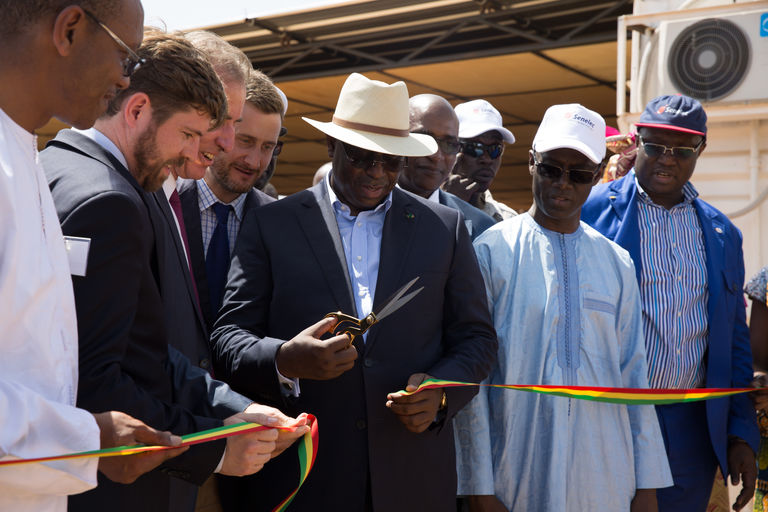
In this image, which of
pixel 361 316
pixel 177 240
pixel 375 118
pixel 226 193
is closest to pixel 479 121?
pixel 375 118

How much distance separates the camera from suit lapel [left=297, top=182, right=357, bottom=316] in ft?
9.75

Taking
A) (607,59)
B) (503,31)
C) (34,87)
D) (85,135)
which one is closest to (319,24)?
(503,31)

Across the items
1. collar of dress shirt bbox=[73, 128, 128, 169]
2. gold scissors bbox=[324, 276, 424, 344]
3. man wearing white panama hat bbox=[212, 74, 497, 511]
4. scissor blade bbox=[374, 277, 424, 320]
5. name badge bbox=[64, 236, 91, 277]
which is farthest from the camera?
man wearing white panama hat bbox=[212, 74, 497, 511]

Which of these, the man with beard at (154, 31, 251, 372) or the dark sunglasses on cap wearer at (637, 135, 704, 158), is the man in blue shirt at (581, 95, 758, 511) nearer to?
the dark sunglasses on cap wearer at (637, 135, 704, 158)

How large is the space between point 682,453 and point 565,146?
150 centimetres

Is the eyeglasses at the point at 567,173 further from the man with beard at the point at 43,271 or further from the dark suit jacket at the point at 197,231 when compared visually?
the man with beard at the point at 43,271

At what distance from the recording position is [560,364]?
10.8 feet

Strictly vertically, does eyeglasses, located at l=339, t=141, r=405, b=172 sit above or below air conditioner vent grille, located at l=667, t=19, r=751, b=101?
below

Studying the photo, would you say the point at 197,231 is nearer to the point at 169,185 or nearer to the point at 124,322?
the point at 169,185

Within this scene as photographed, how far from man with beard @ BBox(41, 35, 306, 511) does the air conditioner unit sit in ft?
14.8

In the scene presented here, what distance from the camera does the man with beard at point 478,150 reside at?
483cm

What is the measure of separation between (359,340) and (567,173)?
1.19 metres

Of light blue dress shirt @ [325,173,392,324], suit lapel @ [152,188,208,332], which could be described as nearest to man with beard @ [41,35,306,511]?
suit lapel @ [152,188,208,332]

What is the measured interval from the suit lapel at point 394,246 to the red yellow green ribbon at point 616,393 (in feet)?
1.14
